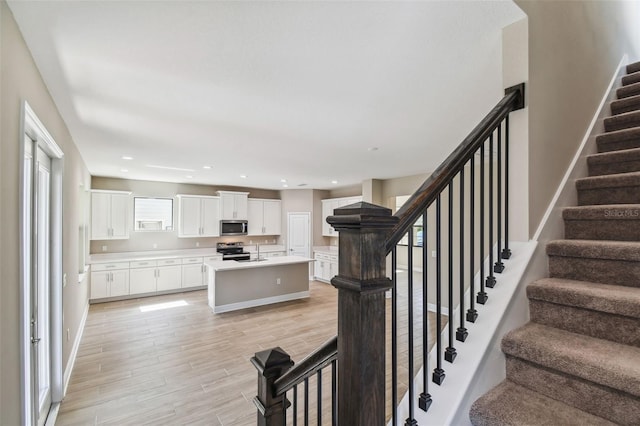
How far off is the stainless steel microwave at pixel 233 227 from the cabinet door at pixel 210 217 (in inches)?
5.0

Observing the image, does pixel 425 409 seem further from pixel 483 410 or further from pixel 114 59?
pixel 114 59

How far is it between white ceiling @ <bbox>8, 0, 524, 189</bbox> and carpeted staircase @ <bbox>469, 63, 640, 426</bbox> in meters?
1.21

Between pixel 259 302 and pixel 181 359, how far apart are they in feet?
7.92

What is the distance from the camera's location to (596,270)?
4.99ft

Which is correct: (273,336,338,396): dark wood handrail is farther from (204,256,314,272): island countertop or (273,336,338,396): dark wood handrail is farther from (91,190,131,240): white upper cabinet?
(91,190,131,240): white upper cabinet

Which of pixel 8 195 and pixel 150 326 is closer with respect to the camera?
pixel 8 195

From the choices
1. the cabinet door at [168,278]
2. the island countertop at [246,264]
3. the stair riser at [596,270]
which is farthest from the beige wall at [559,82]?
the cabinet door at [168,278]

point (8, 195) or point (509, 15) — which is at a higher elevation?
point (509, 15)

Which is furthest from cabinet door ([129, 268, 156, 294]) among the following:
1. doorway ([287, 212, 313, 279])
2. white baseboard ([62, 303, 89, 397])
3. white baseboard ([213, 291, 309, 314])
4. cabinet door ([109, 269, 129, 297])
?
doorway ([287, 212, 313, 279])

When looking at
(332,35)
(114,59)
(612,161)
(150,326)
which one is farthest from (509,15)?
(150,326)

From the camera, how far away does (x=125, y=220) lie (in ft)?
22.3

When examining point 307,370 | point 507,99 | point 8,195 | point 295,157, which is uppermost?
point 295,157

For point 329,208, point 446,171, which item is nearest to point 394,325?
point 446,171

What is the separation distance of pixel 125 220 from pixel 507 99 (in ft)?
24.4
